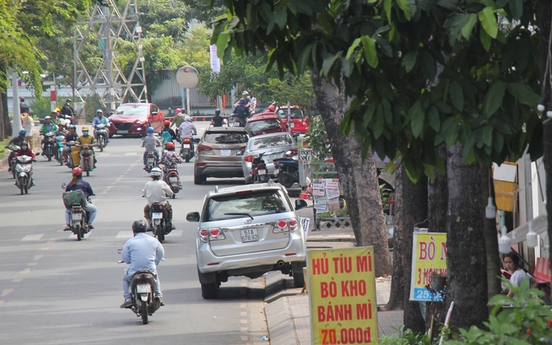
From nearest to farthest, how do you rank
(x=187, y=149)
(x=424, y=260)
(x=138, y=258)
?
(x=424, y=260), (x=138, y=258), (x=187, y=149)

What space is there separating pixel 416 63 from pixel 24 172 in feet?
79.2

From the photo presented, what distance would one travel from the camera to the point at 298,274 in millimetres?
15367

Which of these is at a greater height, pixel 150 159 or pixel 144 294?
pixel 150 159

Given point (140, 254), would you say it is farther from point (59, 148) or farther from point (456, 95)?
point (59, 148)

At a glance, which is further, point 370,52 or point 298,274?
point 298,274

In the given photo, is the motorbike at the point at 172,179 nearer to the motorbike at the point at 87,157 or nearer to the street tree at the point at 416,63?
the motorbike at the point at 87,157

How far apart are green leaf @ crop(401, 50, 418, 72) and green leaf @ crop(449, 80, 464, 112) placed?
11.6 inches

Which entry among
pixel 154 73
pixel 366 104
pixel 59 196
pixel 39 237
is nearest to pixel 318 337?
pixel 366 104

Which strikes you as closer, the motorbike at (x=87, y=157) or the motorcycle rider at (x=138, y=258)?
the motorcycle rider at (x=138, y=258)

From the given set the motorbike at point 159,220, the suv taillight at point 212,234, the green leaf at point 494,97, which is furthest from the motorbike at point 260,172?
the green leaf at point 494,97

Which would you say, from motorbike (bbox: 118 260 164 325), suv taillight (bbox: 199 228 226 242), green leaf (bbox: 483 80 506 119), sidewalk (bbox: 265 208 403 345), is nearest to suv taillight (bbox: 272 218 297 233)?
suv taillight (bbox: 199 228 226 242)

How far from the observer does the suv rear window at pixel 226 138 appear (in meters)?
31.5

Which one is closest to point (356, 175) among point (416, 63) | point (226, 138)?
point (416, 63)

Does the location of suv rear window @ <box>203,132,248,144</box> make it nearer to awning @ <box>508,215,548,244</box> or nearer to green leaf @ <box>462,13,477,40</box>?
awning @ <box>508,215,548,244</box>
